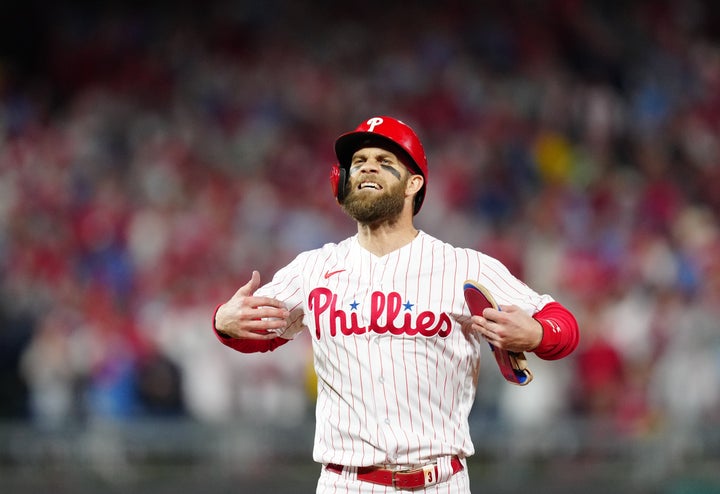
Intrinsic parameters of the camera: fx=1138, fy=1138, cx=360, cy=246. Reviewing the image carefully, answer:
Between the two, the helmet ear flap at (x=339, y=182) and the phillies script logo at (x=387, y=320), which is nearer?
the phillies script logo at (x=387, y=320)

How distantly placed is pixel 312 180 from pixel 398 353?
7.52m

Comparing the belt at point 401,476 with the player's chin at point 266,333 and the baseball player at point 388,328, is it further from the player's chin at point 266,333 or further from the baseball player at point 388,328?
the player's chin at point 266,333

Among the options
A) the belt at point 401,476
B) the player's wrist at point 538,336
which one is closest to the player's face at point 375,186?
the player's wrist at point 538,336

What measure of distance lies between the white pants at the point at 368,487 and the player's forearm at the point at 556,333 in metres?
Answer: 0.49

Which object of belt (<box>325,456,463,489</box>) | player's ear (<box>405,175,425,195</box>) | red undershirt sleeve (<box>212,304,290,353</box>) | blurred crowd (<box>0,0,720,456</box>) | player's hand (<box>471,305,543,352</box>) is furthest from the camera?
blurred crowd (<box>0,0,720,456</box>)

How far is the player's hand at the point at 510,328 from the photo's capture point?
10.7 feet

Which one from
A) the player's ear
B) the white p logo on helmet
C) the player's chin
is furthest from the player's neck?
the player's chin

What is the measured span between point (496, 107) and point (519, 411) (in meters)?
4.02

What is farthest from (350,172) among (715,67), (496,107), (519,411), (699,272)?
(715,67)

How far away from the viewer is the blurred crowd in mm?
8500

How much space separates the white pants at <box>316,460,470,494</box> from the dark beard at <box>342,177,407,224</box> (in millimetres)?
829

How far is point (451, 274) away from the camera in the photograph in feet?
12.0

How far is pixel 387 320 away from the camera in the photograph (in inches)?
141

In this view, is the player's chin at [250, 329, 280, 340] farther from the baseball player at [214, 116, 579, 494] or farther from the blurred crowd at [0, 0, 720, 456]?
the blurred crowd at [0, 0, 720, 456]
